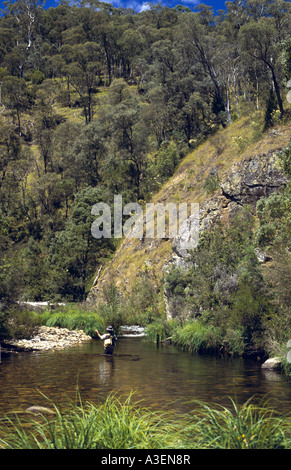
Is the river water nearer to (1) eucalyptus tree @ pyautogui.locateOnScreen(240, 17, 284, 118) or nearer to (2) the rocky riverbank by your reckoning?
(2) the rocky riverbank

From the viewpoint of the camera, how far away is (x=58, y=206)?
71.1 meters

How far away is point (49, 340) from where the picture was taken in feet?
93.5

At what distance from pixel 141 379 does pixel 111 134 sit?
50.6 meters

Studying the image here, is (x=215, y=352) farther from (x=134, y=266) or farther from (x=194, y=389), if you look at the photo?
(x=134, y=266)

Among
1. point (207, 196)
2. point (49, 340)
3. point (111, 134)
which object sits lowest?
point (49, 340)

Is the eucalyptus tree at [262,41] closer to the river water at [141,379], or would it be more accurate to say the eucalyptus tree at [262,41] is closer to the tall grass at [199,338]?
the tall grass at [199,338]

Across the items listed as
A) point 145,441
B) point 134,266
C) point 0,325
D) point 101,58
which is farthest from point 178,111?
point 101,58

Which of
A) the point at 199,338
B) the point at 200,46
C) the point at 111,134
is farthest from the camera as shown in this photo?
the point at 111,134

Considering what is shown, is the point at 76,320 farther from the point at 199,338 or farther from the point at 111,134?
the point at 111,134

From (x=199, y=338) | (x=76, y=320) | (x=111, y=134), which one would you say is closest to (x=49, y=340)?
(x=76, y=320)

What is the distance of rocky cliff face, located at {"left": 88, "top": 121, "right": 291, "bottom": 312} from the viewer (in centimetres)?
3988

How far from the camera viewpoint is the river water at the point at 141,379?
13.7 m

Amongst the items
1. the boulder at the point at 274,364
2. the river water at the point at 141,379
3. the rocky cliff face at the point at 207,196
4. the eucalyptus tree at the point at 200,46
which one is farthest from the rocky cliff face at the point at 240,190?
the boulder at the point at 274,364

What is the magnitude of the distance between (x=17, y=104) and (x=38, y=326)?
244 ft
